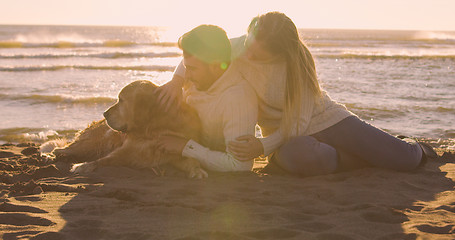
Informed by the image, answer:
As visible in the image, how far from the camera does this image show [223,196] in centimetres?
368

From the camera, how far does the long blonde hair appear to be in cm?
392

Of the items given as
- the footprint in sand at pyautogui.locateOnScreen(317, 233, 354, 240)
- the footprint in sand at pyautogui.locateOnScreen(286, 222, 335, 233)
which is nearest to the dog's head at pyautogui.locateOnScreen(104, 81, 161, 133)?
the footprint in sand at pyautogui.locateOnScreen(286, 222, 335, 233)

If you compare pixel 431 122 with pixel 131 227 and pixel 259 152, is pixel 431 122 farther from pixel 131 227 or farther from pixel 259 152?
pixel 131 227

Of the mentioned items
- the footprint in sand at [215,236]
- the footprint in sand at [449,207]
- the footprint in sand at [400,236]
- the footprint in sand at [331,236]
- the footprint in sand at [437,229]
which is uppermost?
the footprint in sand at [215,236]

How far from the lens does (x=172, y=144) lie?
14.5 feet

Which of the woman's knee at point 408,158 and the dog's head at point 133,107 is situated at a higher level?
the dog's head at point 133,107

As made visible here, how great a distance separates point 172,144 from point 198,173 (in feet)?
1.31

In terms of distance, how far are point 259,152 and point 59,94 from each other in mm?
7858

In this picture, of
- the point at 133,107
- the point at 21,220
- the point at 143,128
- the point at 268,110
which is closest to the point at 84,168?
the point at 143,128

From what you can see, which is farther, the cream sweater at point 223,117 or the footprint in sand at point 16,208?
the cream sweater at point 223,117

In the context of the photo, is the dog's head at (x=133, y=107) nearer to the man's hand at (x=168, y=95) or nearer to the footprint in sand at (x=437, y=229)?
the man's hand at (x=168, y=95)

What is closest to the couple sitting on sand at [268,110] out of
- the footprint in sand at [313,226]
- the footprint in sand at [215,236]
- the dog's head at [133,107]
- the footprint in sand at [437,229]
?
the dog's head at [133,107]

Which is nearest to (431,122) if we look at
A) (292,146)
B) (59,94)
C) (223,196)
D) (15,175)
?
(292,146)

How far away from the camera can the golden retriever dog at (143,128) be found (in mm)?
4297
